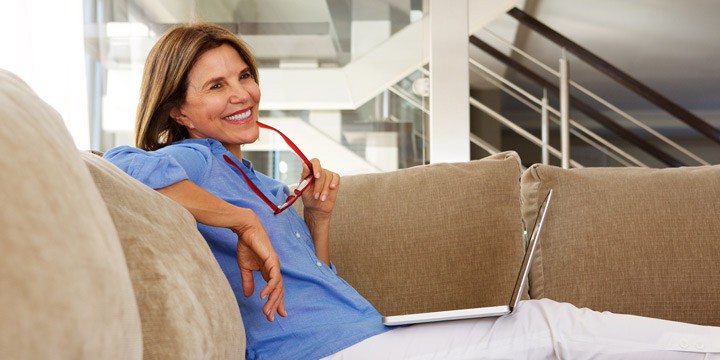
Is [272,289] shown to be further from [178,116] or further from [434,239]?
[434,239]

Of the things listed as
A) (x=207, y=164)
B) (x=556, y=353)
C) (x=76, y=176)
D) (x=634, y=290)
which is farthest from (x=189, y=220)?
(x=634, y=290)

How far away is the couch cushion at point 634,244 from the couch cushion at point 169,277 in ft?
3.09

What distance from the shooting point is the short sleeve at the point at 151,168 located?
117cm

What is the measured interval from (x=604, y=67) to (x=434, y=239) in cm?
256

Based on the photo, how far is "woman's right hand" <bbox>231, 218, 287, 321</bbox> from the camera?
3.70 ft

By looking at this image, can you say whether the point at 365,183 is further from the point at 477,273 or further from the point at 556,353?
the point at 556,353

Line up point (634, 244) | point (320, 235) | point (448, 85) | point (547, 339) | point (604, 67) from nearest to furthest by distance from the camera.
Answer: point (547, 339) → point (320, 235) → point (634, 244) → point (448, 85) → point (604, 67)

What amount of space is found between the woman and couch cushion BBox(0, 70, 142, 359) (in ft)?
1.59

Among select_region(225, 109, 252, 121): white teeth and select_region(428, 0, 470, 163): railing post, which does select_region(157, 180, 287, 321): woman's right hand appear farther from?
select_region(428, 0, 470, 163): railing post

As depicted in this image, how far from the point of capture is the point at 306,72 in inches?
126

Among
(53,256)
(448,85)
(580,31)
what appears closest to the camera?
(53,256)

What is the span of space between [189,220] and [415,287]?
A: 2.59ft

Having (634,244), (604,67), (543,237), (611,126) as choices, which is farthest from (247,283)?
(611,126)

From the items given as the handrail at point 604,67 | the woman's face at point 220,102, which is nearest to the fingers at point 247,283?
the woman's face at point 220,102
